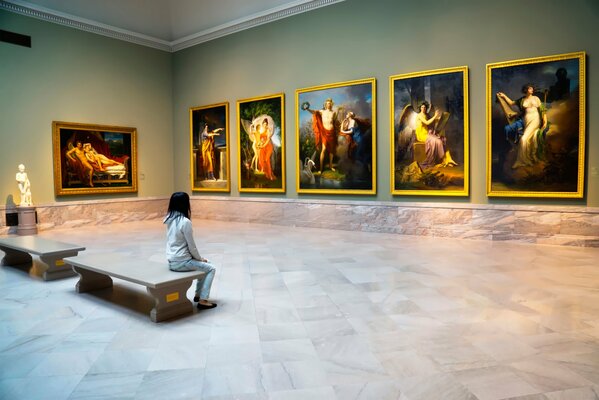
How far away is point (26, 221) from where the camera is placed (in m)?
15.2

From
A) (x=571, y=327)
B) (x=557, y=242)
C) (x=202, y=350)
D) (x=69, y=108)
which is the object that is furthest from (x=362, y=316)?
(x=69, y=108)

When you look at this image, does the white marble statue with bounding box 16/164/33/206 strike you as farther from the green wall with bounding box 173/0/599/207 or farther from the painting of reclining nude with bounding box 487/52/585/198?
the painting of reclining nude with bounding box 487/52/585/198

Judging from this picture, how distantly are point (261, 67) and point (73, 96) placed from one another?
25.2ft

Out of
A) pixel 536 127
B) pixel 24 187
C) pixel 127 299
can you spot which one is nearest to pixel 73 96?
pixel 24 187

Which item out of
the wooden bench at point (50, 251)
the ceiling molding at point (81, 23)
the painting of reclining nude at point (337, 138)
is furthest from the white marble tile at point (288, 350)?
the ceiling molding at point (81, 23)

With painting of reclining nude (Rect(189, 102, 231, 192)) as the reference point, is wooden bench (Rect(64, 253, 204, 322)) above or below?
below

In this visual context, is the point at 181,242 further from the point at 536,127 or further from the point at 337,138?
the point at 536,127

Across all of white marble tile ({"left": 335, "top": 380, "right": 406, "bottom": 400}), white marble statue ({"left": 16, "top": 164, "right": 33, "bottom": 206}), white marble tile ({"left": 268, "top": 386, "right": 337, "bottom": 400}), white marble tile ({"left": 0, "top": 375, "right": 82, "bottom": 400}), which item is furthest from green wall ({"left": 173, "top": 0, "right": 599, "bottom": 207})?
white marble tile ({"left": 0, "top": 375, "right": 82, "bottom": 400})

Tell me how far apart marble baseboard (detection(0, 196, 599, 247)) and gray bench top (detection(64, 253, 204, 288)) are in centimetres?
918

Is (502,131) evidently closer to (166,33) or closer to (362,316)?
(362,316)

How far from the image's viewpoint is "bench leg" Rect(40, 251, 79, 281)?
851cm

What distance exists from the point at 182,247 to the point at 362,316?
2.82 metres

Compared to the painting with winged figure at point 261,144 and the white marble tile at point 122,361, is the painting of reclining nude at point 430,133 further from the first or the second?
the white marble tile at point 122,361

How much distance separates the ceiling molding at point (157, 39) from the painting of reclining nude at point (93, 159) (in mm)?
4014
